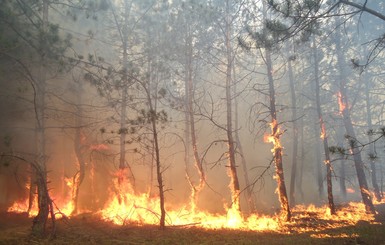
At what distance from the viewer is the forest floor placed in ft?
28.4

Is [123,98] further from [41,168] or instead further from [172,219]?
[172,219]

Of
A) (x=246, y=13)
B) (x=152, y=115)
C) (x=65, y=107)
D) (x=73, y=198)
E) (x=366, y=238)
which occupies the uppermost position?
(x=246, y=13)

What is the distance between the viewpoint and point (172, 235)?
1009 cm

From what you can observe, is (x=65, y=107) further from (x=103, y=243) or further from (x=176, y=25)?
(x=103, y=243)

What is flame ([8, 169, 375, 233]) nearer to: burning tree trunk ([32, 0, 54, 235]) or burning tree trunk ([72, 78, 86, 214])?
burning tree trunk ([72, 78, 86, 214])

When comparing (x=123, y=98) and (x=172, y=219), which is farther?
(x=123, y=98)

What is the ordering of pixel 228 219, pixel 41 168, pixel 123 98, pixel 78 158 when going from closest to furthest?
pixel 41 168 → pixel 228 219 → pixel 123 98 → pixel 78 158

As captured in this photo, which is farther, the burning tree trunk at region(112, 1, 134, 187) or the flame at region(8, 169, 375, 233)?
the burning tree trunk at region(112, 1, 134, 187)

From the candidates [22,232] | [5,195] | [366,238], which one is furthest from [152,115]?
[5,195]

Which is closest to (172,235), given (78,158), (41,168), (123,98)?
(41,168)

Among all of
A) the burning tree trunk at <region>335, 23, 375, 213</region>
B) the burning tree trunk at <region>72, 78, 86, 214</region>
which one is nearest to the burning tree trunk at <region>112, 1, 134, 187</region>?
the burning tree trunk at <region>72, 78, 86, 214</region>

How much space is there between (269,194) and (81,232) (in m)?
21.0

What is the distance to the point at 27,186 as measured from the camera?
1786cm

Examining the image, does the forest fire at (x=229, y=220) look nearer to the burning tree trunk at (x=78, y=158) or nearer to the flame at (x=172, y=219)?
the flame at (x=172, y=219)
